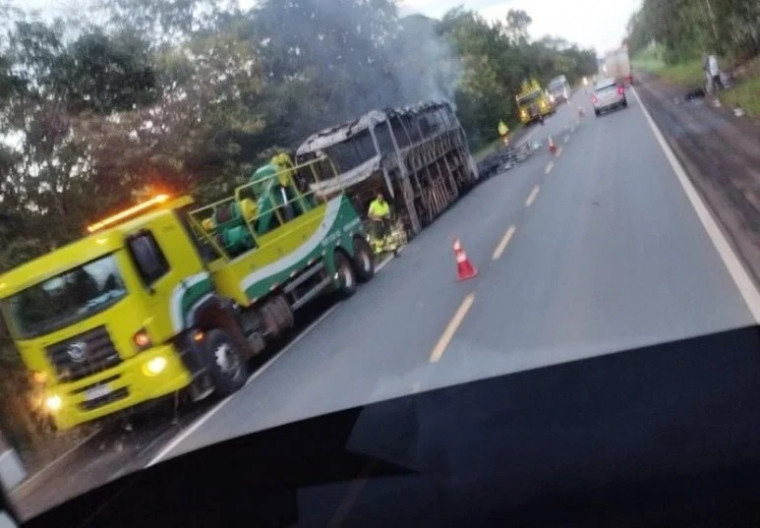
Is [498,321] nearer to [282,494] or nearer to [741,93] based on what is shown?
[282,494]

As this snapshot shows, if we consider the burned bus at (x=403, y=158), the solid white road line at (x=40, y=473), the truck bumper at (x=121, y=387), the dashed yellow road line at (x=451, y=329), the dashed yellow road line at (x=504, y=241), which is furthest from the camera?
the dashed yellow road line at (x=504, y=241)

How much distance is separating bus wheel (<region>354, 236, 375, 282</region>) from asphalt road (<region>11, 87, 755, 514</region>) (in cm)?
11

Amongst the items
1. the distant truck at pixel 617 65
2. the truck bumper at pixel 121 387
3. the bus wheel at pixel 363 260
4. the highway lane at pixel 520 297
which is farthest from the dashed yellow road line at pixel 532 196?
the truck bumper at pixel 121 387

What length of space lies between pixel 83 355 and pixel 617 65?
4.45 meters

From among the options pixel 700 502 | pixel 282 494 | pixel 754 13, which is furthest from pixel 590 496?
pixel 754 13

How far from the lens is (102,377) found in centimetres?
563

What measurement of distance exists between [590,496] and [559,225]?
2.97 metres

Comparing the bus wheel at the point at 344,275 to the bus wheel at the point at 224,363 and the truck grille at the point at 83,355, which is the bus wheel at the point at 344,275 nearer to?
the bus wheel at the point at 224,363

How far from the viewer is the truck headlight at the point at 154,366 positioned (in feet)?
18.9

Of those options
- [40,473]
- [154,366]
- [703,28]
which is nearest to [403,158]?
[154,366]

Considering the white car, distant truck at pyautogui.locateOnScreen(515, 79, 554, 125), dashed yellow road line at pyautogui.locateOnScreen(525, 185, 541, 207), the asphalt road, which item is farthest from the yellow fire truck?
the white car

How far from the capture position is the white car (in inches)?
328

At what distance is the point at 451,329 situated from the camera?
5.99 metres

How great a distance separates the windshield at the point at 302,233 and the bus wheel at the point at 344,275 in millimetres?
39
